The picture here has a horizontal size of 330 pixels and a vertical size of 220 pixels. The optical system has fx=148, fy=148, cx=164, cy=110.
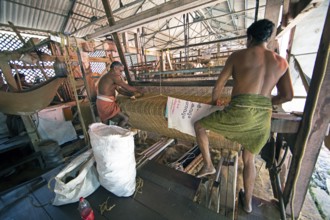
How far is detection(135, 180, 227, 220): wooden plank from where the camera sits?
1.38 m

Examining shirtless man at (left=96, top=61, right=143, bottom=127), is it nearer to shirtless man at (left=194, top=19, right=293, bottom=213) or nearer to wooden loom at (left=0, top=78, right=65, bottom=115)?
wooden loom at (left=0, top=78, right=65, bottom=115)

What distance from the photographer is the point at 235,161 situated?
2.22 meters

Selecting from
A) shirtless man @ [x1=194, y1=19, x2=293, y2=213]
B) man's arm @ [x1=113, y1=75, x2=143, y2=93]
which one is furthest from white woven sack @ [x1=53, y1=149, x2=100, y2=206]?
shirtless man @ [x1=194, y1=19, x2=293, y2=213]

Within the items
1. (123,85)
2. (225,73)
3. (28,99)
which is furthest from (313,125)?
(28,99)

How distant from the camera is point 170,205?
151 cm

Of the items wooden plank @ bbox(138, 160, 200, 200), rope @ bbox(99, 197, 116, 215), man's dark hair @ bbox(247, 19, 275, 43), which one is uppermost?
man's dark hair @ bbox(247, 19, 275, 43)

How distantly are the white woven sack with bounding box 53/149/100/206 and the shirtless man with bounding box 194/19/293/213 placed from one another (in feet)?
4.68

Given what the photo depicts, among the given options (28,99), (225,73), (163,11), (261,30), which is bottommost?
(28,99)

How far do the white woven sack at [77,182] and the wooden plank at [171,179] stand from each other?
607mm

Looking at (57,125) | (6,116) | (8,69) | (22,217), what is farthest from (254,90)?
(6,116)

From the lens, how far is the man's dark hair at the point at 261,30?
1.18 m

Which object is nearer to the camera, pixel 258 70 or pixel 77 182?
pixel 258 70

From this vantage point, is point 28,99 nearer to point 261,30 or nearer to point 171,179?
point 171,179

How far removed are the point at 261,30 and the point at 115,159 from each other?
1716 millimetres
